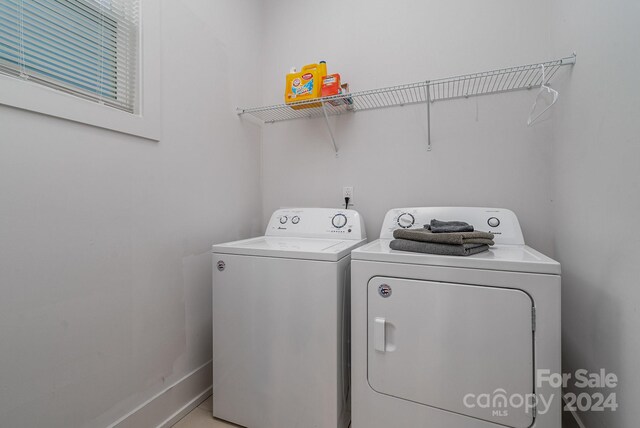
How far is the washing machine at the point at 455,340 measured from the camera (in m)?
0.91

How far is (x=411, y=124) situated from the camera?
1718 millimetres

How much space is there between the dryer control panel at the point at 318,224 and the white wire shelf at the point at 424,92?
0.52m

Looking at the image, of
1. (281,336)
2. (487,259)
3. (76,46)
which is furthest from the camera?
(281,336)

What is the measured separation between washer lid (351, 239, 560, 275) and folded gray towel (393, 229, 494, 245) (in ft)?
0.18

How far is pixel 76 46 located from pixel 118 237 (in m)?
0.77

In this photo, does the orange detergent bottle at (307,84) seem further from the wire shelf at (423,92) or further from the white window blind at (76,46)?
the white window blind at (76,46)

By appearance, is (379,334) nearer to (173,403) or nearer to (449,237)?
(449,237)

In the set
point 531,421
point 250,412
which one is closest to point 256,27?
point 250,412

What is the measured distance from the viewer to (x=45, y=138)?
939 mm

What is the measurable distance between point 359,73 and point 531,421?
76.3 inches

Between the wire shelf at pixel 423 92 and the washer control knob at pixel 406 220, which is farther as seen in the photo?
the washer control knob at pixel 406 220

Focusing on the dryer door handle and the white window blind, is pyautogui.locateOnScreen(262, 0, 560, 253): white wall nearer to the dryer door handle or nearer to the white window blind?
the dryer door handle

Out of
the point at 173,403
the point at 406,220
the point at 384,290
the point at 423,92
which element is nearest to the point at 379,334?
the point at 384,290

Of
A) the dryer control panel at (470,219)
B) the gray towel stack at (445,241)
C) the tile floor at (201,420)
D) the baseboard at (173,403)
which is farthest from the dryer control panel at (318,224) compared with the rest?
the tile floor at (201,420)
